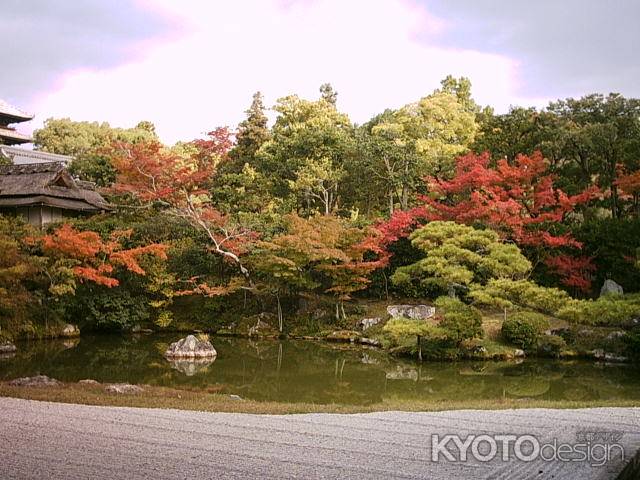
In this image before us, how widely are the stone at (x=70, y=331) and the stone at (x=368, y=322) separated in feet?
25.7

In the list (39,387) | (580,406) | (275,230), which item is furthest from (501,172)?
(39,387)

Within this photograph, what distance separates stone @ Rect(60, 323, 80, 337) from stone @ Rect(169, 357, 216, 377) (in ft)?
16.6

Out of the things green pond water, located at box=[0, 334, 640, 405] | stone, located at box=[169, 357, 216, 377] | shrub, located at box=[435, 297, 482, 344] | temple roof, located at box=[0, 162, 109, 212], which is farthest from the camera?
temple roof, located at box=[0, 162, 109, 212]

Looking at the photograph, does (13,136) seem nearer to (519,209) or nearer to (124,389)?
(519,209)

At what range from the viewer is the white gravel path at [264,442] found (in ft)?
15.0

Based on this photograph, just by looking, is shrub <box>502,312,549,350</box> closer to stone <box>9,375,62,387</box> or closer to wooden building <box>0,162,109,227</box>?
stone <box>9,375,62,387</box>

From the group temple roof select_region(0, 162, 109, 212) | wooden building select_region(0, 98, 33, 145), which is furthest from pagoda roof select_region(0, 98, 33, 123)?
temple roof select_region(0, 162, 109, 212)

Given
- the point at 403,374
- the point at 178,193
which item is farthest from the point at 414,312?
the point at 178,193

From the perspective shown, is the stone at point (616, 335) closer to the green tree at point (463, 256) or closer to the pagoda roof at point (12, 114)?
the green tree at point (463, 256)

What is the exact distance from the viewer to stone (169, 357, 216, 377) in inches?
492

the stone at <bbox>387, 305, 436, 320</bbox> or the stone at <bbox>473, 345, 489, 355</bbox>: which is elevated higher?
the stone at <bbox>387, 305, 436, 320</bbox>

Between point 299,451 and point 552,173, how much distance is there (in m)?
16.1

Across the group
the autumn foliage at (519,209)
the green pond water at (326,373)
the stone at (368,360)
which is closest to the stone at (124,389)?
the green pond water at (326,373)

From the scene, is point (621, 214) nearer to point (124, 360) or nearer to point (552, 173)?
point (552, 173)
